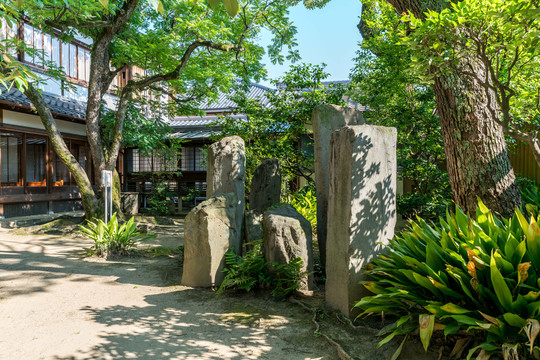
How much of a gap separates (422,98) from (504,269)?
5.88 m

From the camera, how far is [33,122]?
527 inches

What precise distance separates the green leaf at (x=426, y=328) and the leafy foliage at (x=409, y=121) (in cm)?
476

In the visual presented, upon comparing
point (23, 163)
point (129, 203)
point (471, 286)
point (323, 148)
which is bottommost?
point (471, 286)

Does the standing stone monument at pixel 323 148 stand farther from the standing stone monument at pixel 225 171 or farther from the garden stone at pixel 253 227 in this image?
the standing stone monument at pixel 225 171

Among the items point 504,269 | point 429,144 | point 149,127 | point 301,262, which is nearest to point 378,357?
point 504,269

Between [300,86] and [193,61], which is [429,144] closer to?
[300,86]

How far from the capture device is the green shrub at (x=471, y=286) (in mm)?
2709

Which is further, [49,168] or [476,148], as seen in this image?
[49,168]

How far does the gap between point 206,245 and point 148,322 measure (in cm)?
133

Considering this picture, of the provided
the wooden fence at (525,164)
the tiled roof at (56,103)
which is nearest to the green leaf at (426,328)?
the wooden fence at (525,164)

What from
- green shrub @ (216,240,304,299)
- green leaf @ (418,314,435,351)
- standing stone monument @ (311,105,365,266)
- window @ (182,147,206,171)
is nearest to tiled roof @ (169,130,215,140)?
window @ (182,147,206,171)

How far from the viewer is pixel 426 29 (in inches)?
144

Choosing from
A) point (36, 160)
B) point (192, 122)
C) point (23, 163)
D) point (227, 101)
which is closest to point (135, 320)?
point (23, 163)

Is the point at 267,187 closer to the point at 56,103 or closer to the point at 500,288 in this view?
the point at 500,288
